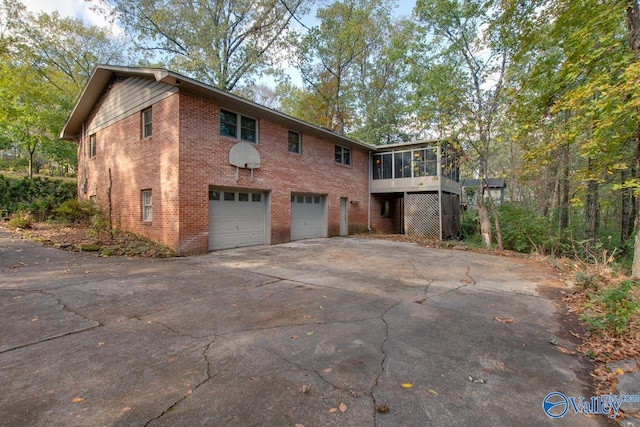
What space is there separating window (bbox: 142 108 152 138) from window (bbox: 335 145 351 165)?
8.26 m

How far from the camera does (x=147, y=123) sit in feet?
32.1

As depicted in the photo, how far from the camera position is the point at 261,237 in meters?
11.0

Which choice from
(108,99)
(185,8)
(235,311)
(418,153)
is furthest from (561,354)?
(185,8)

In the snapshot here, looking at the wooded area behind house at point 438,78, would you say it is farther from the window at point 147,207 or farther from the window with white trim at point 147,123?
the window at point 147,207

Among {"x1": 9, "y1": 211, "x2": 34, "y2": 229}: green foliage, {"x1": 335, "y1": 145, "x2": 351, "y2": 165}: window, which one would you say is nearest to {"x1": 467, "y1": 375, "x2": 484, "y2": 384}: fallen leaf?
{"x1": 335, "y1": 145, "x2": 351, "y2": 165}: window

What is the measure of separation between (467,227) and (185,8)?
22122mm

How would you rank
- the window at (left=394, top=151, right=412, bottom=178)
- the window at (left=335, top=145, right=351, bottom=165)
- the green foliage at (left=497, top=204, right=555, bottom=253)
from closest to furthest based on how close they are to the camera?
the green foliage at (left=497, top=204, right=555, bottom=253) → the window at (left=335, top=145, right=351, bottom=165) → the window at (left=394, top=151, right=412, bottom=178)

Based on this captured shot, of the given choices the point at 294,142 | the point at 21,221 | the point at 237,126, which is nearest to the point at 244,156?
the point at 237,126

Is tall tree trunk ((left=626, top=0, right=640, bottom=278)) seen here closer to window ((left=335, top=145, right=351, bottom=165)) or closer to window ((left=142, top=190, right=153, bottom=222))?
window ((left=335, top=145, right=351, bottom=165))

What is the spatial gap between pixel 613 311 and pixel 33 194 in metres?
22.4

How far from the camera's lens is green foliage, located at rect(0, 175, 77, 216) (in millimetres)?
14500

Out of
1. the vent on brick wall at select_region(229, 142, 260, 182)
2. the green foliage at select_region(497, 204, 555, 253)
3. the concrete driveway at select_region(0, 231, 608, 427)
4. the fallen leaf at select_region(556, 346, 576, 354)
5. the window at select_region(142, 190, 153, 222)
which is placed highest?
the vent on brick wall at select_region(229, 142, 260, 182)

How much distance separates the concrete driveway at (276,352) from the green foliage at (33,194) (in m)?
11.8

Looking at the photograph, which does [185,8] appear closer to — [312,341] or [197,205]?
[197,205]
